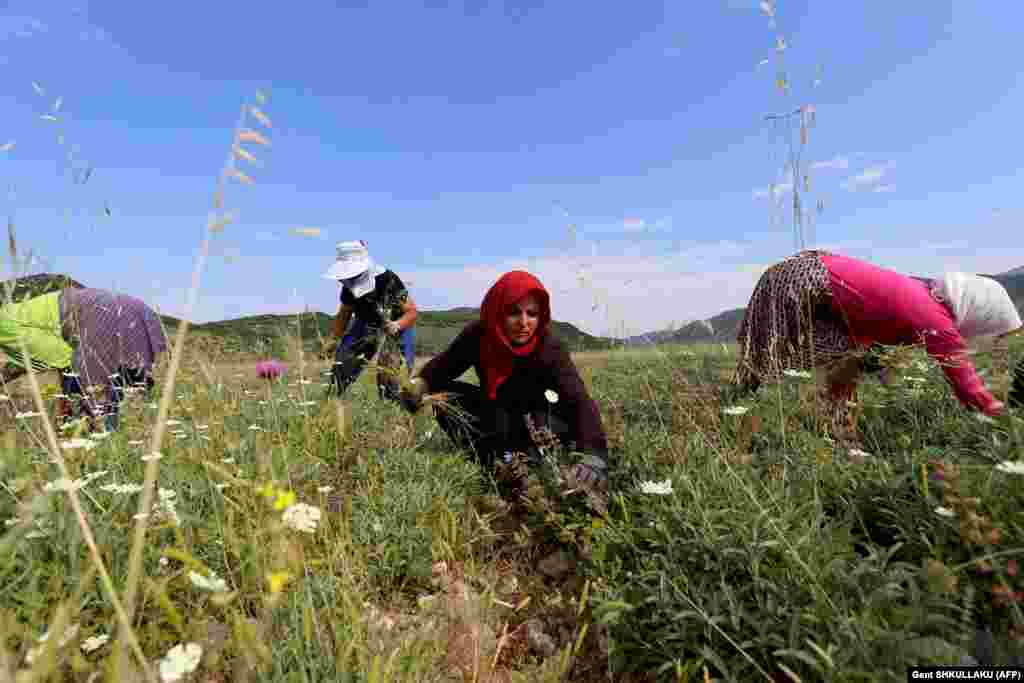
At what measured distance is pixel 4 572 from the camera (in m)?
1.47

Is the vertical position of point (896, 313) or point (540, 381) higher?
point (896, 313)

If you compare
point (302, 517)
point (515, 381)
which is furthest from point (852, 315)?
point (302, 517)

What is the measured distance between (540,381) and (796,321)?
1845mm

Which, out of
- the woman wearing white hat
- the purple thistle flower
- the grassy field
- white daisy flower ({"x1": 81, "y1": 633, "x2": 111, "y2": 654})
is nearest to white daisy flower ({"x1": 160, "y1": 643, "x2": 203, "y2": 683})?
the grassy field

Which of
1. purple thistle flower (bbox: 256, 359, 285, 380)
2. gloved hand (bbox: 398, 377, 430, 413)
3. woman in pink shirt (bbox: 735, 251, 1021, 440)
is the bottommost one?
gloved hand (bbox: 398, 377, 430, 413)

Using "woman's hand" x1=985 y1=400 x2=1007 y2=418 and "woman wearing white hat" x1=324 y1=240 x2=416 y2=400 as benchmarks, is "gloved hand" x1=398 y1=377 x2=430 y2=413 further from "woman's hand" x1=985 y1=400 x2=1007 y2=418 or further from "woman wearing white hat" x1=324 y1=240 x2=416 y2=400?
"woman's hand" x1=985 y1=400 x2=1007 y2=418

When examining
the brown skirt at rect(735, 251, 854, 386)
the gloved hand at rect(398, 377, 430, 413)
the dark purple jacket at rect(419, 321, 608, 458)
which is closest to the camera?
the gloved hand at rect(398, 377, 430, 413)

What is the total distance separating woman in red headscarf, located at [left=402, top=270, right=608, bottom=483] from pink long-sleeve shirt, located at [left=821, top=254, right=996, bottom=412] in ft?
6.09

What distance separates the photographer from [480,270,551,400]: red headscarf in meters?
3.16

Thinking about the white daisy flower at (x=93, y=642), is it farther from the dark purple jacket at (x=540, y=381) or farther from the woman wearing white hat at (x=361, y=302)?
the woman wearing white hat at (x=361, y=302)

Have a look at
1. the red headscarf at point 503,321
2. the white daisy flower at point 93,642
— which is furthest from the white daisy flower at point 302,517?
the red headscarf at point 503,321

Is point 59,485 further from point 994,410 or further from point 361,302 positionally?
point 361,302

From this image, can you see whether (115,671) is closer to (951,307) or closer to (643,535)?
(643,535)

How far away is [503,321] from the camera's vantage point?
10.6 ft
